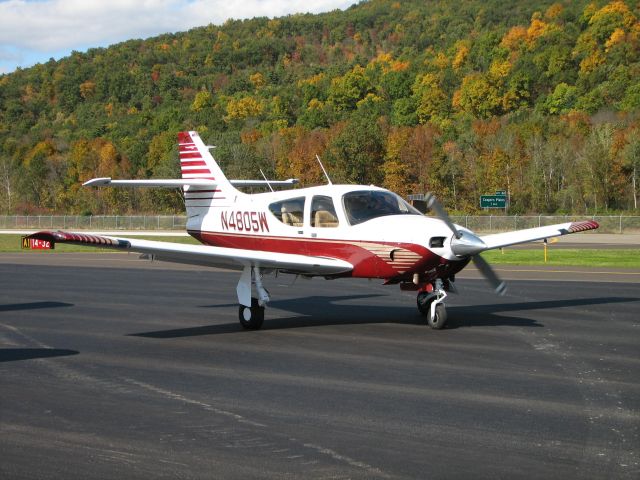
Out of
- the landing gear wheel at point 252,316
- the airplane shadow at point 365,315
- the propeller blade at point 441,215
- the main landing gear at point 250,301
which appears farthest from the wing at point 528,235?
the landing gear wheel at point 252,316

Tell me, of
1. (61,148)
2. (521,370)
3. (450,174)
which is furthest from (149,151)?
(521,370)

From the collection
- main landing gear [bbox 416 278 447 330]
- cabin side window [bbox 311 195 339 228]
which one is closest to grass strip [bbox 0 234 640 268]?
main landing gear [bbox 416 278 447 330]

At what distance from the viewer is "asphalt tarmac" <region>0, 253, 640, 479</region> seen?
24.6 ft

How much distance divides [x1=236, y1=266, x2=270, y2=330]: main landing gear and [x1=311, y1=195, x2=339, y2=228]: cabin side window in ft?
4.73

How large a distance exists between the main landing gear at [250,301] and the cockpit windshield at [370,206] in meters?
2.00

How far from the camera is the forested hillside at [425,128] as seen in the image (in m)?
90.1

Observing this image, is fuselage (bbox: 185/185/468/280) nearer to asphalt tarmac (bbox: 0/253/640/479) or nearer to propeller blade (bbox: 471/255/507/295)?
propeller blade (bbox: 471/255/507/295)

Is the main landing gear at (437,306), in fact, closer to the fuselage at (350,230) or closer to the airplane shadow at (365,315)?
the fuselage at (350,230)

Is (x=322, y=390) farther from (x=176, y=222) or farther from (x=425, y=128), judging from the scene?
(x=425, y=128)

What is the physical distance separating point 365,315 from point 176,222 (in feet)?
202

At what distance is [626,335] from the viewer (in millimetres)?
14766

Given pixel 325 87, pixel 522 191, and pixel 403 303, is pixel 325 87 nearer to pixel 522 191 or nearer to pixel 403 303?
pixel 522 191

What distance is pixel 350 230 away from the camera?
51.8 ft

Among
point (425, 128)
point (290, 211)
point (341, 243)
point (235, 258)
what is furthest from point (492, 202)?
point (425, 128)
